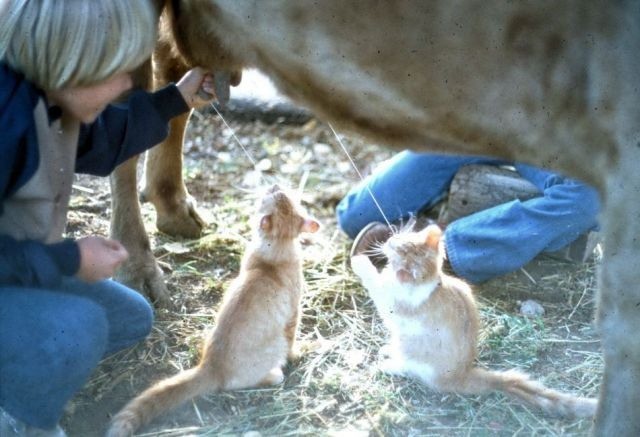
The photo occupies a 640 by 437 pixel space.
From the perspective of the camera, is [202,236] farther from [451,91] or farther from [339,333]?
[451,91]

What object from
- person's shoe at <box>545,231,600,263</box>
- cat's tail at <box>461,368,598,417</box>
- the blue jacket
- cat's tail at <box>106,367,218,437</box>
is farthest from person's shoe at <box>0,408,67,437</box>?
person's shoe at <box>545,231,600,263</box>

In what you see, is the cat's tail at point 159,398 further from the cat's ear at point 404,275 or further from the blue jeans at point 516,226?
the blue jeans at point 516,226

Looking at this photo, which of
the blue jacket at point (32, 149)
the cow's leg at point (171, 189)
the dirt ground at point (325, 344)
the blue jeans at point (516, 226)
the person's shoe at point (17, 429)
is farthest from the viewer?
→ the cow's leg at point (171, 189)

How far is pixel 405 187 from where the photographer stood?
13.1ft

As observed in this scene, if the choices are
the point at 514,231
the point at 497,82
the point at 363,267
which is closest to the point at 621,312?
the point at 497,82

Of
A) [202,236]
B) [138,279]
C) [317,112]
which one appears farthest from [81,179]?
[317,112]

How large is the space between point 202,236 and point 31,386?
1.60 m

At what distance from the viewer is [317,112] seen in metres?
2.93

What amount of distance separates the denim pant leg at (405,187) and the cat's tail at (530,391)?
0.98m

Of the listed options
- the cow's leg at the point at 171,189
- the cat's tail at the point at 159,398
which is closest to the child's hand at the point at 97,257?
the cat's tail at the point at 159,398

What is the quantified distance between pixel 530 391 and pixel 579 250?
96 centimetres

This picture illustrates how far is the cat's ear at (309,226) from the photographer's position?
10.4 ft

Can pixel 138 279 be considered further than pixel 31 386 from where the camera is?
Yes

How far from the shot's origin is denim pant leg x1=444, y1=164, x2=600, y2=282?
145 inches
